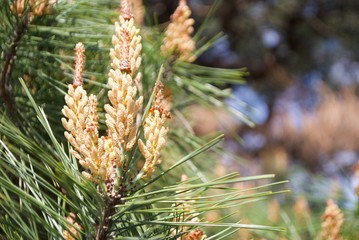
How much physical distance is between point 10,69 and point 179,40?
0.51 feet

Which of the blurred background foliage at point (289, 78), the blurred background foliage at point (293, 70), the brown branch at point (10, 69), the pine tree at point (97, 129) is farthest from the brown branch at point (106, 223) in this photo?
the blurred background foliage at point (293, 70)

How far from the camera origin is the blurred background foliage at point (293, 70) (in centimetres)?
243

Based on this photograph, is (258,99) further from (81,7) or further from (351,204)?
(81,7)

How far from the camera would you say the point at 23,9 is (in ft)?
1.27

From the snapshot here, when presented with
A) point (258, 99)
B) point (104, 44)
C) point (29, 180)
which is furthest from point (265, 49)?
point (29, 180)

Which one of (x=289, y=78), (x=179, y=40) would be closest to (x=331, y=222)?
(x=179, y=40)

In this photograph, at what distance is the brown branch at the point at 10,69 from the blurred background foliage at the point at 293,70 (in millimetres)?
1971

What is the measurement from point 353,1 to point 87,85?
2504 mm

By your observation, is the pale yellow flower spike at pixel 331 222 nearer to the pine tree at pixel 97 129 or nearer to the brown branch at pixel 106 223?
the pine tree at pixel 97 129

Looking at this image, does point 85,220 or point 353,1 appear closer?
point 85,220

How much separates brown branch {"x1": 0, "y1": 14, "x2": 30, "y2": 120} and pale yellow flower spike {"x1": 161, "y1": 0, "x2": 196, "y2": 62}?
125 mm

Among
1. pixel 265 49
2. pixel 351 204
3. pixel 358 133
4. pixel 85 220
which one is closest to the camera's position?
pixel 85 220

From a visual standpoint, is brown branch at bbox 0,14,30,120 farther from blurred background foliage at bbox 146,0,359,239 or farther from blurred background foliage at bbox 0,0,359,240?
blurred background foliage at bbox 146,0,359,239

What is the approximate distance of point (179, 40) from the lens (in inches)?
19.3
